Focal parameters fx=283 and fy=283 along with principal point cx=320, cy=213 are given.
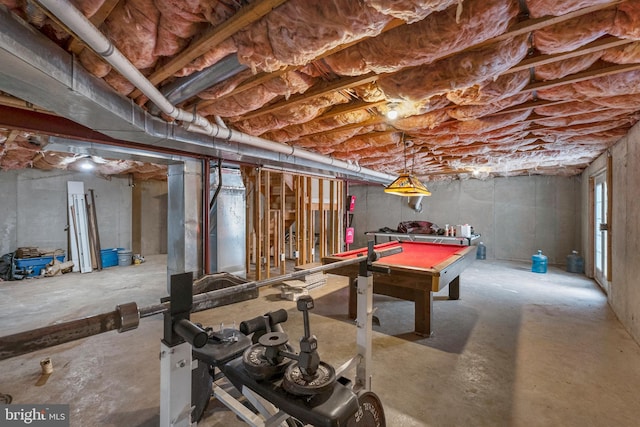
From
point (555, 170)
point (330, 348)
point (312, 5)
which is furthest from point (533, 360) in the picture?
point (555, 170)

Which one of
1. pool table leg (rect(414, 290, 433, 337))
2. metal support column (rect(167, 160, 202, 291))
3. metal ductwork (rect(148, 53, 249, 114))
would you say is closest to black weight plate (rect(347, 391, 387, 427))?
pool table leg (rect(414, 290, 433, 337))

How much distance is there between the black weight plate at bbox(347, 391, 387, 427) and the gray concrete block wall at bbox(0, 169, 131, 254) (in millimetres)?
7566

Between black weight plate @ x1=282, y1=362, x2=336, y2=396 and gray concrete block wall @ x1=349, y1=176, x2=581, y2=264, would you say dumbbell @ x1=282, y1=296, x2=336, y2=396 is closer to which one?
black weight plate @ x1=282, y1=362, x2=336, y2=396

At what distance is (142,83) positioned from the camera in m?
1.78

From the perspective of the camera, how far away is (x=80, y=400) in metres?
1.99

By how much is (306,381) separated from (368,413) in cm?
55

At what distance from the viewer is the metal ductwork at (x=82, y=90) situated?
1271mm

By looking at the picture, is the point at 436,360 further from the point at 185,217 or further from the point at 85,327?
the point at 185,217

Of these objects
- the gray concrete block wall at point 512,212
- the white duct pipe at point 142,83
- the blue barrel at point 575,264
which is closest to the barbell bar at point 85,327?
the white duct pipe at point 142,83

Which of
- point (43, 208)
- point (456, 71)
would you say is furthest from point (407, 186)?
point (43, 208)

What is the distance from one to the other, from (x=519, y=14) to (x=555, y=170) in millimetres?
6512

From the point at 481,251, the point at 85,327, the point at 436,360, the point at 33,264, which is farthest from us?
the point at 481,251

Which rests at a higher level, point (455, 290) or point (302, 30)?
point (302, 30)

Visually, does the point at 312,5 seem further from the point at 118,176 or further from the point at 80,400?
the point at 118,176
